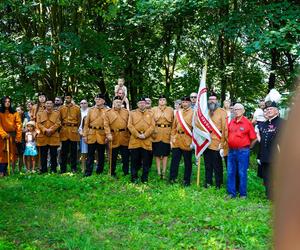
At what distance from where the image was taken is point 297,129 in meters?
0.62

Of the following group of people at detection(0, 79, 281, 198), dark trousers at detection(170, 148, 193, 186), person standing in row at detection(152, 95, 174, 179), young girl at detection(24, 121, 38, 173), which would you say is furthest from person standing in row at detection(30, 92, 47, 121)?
dark trousers at detection(170, 148, 193, 186)

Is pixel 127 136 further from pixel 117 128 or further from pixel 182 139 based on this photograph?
pixel 182 139

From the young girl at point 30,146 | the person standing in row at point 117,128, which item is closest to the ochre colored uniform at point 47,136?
the young girl at point 30,146

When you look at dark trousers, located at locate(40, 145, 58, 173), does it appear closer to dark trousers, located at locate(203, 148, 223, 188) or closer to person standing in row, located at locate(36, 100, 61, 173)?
person standing in row, located at locate(36, 100, 61, 173)

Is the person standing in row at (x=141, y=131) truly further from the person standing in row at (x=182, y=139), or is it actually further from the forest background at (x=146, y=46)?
the forest background at (x=146, y=46)

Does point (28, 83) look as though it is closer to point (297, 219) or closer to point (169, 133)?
point (169, 133)

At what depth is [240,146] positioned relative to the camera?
9117 mm

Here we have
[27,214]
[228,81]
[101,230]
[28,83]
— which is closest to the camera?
[101,230]

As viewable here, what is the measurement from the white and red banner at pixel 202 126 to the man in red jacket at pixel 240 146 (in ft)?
2.97

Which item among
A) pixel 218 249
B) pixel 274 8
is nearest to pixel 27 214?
pixel 218 249

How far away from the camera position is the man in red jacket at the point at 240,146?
9125 millimetres

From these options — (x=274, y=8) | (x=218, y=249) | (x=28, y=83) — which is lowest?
(x=218, y=249)

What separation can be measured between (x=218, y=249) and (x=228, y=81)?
47.2 feet

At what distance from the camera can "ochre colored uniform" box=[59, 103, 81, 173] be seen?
11852 mm
